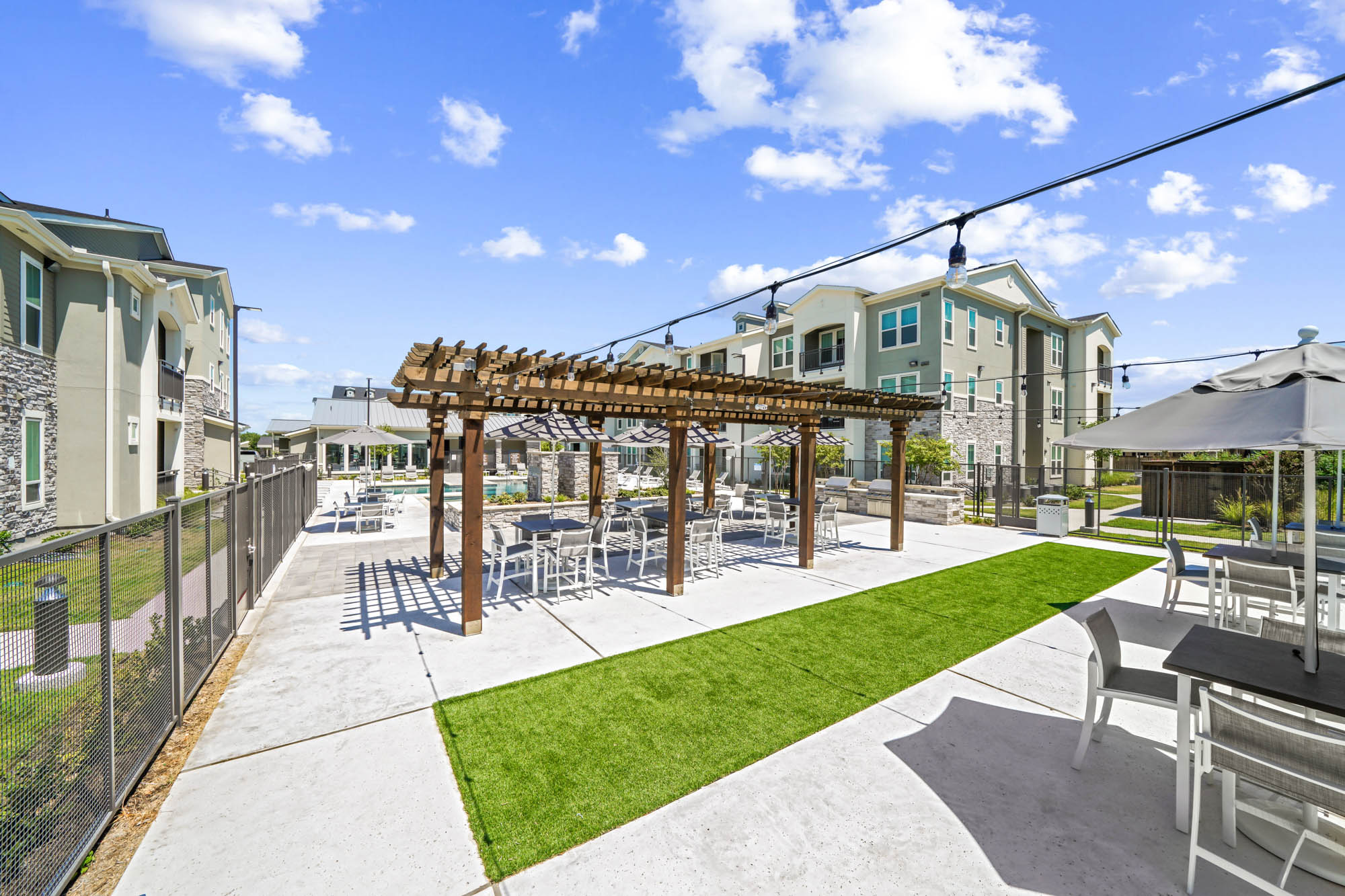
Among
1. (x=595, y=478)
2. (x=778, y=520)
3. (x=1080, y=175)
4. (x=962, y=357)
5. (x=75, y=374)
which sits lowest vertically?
(x=778, y=520)

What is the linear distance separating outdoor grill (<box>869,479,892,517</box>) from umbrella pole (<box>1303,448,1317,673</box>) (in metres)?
14.4

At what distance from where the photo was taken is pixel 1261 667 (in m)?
3.33

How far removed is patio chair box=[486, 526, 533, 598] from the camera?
26.5 feet

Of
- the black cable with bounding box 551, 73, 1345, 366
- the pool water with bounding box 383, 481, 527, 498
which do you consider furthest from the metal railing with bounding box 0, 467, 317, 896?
the pool water with bounding box 383, 481, 527, 498

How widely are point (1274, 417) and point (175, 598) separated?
7858 millimetres

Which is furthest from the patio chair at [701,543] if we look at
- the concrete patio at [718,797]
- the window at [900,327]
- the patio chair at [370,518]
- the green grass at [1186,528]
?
the window at [900,327]

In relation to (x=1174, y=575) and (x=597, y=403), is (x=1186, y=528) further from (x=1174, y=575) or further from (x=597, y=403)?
(x=597, y=403)

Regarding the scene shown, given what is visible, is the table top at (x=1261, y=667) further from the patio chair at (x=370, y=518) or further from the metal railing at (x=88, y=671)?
the patio chair at (x=370, y=518)

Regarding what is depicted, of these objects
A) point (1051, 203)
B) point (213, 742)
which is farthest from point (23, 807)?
point (1051, 203)

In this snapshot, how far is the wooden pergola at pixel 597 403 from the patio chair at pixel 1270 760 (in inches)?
232

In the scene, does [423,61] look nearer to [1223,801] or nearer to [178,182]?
[178,182]

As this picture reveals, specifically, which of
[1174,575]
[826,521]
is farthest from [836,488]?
[1174,575]

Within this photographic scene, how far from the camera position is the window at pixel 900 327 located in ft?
73.7

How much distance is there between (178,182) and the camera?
10.9 metres
